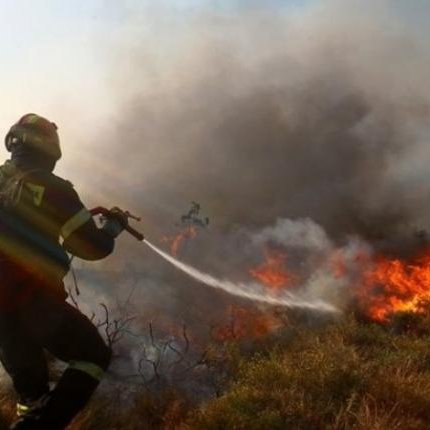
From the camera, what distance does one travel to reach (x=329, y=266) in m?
16.9

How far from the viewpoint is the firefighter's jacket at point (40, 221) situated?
3629 millimetres

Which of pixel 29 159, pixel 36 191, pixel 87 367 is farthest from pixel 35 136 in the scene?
pixel 87 367

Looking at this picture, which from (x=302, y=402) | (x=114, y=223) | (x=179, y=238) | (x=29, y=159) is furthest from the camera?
(x=179, y=238)

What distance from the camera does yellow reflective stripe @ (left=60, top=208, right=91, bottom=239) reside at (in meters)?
3.66

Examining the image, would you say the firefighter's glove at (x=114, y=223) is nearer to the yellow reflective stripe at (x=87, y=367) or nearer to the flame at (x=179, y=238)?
the yellow reflective stripe at (x=87, y=367)

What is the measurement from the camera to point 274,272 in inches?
696

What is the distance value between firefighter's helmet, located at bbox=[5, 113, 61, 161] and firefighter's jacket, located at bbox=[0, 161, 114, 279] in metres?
0.20

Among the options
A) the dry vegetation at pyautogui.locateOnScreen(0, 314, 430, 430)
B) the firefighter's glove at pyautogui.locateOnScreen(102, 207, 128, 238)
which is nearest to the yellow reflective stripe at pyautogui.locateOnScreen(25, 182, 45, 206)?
the firefighter's glove at pyautogui.locateOnScreen(102, 207, 128, 238)

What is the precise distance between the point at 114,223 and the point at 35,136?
0.79 meters

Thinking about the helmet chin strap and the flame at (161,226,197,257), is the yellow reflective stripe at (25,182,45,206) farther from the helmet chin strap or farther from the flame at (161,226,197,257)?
the flame at (161,226,197,257)

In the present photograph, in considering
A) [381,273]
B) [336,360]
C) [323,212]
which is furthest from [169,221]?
[336,360]

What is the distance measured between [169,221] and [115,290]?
1171 cm

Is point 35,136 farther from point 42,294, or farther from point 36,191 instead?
point 42,294

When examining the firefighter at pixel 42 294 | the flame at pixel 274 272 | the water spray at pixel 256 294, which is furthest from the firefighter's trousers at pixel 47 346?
the flame at pixel 274 272
